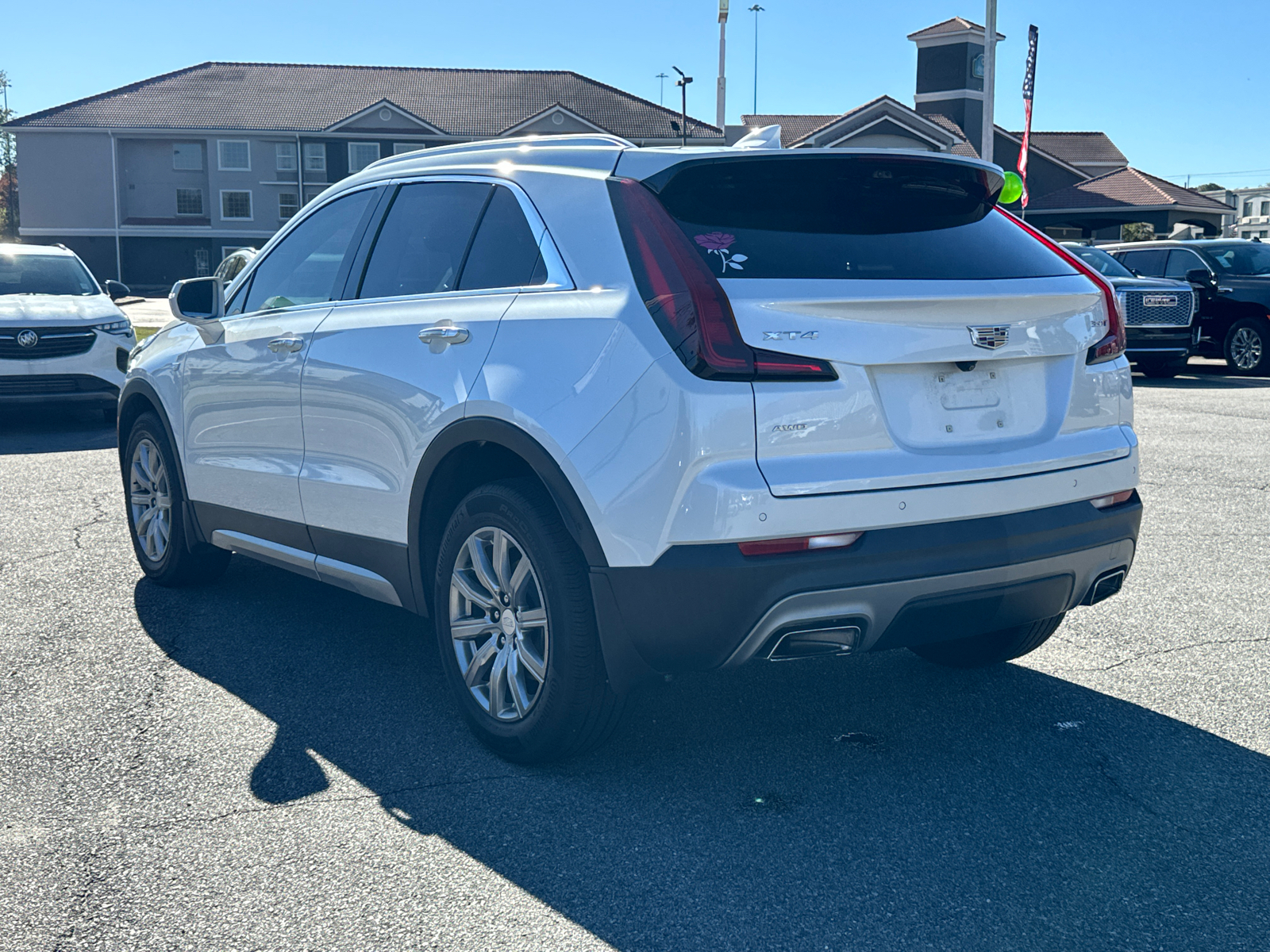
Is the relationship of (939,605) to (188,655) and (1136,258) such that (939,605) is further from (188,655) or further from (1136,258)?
(1136,258)

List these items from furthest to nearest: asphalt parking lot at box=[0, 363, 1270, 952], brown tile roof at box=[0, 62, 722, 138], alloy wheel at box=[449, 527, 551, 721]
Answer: brown tile roof at box=[0, 62, 722, 138]
alloy wheel at box=[449, 527, 551, 721]
asphalt parking lot at box=[0, 363, 1270, 952]

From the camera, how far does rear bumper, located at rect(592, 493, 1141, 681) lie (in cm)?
325

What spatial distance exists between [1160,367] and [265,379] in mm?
15834

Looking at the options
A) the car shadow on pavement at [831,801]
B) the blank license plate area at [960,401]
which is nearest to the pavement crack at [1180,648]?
the car shadow on pavement at [831,801]

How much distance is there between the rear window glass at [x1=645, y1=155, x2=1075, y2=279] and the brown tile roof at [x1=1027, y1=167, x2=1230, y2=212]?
49.4 m

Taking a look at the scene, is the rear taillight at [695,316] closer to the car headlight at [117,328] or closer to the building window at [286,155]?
the car headlight at [117,328]

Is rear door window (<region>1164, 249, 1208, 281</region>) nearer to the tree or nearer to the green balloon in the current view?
the green balloon

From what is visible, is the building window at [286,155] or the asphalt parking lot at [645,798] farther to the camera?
the building window at [286,155]

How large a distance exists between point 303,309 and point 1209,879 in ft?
11.7

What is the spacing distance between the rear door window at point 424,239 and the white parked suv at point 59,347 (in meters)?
8.74

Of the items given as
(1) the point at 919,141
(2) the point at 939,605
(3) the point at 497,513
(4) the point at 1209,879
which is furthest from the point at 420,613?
(1) the point at 919,141

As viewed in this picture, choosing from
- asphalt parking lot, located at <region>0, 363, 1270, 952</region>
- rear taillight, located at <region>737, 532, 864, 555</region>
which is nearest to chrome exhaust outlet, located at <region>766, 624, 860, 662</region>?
rear taillight, located at <region>737, 532, 864, 555</region>

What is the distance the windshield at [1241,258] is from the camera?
60.0 ft

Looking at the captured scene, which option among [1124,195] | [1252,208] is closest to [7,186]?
[1124,195]
